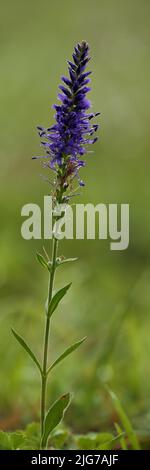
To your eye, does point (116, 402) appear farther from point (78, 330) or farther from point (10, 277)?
point (10, 277)

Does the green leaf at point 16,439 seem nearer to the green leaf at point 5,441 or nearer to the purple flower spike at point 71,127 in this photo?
the green leaf at point 5,441

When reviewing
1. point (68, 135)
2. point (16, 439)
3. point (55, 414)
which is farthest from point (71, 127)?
point (16, 439)

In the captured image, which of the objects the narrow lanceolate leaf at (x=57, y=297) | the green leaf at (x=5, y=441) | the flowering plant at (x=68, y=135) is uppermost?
Answer: the flowering plant at (x=68, y=135)

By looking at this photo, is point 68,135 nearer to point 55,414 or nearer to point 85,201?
point 55,414

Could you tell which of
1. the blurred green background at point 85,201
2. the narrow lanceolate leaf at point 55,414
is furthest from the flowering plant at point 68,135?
the blurred green background at point 85,201

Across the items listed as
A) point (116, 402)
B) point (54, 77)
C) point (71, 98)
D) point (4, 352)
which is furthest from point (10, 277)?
point (54, 77)
